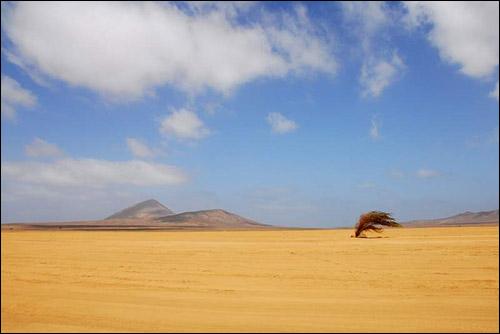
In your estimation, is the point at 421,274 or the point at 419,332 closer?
the point at 419,332

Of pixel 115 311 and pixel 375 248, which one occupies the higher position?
pixel 375 248

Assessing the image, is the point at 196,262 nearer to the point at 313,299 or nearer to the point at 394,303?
the point at 313,299

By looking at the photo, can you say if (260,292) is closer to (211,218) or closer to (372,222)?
(372,222)

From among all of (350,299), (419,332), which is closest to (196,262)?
(350,299)

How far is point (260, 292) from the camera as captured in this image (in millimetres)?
8578

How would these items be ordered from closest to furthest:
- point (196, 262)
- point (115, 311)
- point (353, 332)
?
point (353, 332) < point (115, 311) < point (196, 262)

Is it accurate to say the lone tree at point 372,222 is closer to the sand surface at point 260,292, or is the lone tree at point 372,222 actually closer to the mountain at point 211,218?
the sand surface at point 260,292

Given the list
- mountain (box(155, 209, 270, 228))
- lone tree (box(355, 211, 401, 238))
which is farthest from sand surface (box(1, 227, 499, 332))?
mountain (box(155, 209, 270, 228))

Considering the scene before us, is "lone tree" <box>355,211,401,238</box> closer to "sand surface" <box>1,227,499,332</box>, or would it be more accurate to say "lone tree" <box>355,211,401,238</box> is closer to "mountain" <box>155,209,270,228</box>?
"sand surface" <box>1,227,499,332</box>

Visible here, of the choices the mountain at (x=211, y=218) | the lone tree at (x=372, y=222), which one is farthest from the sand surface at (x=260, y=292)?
the mountain at (x=211, y=218)

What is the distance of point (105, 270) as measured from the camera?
37.9ft

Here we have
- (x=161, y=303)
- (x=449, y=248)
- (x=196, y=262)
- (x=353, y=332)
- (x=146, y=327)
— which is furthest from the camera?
(x=449, y=248)

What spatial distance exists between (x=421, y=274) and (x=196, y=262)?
6.32 m

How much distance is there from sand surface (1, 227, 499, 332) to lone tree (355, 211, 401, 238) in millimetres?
9321
